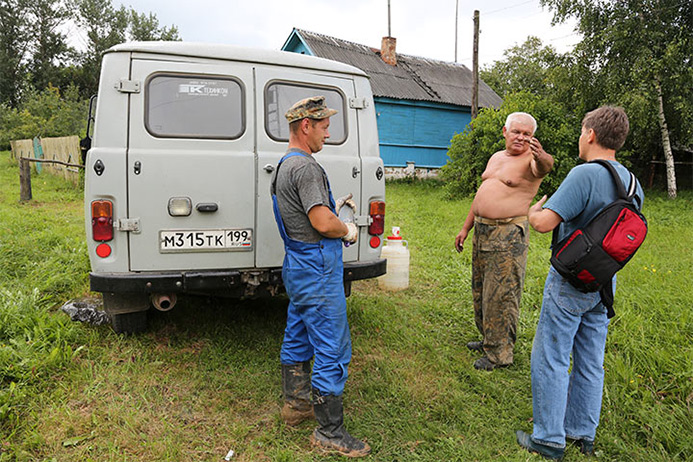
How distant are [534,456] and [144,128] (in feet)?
10.7

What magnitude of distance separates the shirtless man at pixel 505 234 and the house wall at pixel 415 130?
53.2 ft

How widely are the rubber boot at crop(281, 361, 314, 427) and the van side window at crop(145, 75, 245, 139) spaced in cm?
176

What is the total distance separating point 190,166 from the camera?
138 inches

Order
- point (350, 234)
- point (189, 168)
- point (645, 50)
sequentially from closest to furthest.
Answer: point (350, 234) → point (189, 168) → point (645, 50)

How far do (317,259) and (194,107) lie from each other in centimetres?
167

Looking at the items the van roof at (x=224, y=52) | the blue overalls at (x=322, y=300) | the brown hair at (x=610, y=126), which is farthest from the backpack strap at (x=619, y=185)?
the van roof at (x=224, y=52)

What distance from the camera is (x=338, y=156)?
4.03 meters

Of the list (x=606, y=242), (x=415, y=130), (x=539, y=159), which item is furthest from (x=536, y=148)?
(x=415, y=130)


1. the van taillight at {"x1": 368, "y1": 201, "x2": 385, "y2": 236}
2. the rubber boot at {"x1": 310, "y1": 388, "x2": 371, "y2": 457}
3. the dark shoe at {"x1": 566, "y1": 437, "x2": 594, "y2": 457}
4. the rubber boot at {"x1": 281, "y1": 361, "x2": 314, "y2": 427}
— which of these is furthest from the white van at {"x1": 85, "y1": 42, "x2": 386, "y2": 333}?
the dark shoe at {"x1": 566, "y1": 437, "x2": 594, "y2": 457}

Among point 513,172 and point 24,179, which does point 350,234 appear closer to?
point 513,172

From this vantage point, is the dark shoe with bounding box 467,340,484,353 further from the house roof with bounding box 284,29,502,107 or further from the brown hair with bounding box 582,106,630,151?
the house roof with bounding box 284,29,502,107

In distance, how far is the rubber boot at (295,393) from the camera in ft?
10.2

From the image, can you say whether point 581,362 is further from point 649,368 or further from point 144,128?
point 144,128

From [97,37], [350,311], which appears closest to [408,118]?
[350,311]
